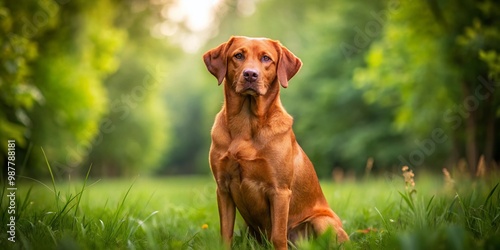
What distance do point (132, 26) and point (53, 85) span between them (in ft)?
22.5

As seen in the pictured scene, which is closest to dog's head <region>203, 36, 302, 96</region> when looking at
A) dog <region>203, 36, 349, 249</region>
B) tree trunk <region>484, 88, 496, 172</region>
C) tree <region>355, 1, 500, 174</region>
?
dog <region>203, 36, 349, 249</region>

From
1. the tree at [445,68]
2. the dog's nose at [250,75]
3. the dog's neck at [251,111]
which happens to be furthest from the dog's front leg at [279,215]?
the tree at [445,68]

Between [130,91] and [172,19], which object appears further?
[130,91]

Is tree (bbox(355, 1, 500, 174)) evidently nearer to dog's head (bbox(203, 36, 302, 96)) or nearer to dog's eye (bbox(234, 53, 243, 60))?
dog's head (bbox(203, 36, 302, 96))

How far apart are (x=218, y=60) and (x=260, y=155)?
3.03 ft

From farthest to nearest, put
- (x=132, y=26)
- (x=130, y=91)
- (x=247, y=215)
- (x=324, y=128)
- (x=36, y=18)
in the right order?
(x=130, y=91), (x=132, y=26), (x=324, y=128), (x=36, y=18), (x=247, y=215)

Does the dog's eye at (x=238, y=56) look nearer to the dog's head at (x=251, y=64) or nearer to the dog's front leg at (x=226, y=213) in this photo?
the dog's head at (x=251, y=64)

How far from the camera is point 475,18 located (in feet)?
27.8

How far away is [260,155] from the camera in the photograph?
389cm

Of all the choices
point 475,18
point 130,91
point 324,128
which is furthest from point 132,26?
point 475,18

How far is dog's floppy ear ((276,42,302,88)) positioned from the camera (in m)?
4.21

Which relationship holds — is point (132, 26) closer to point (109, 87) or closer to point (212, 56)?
point (109, 87)

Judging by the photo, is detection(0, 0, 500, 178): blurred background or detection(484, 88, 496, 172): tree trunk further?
detection(484, 88, 496, 172): tree trunk

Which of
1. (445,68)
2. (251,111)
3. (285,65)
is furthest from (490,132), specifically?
(251,111)
